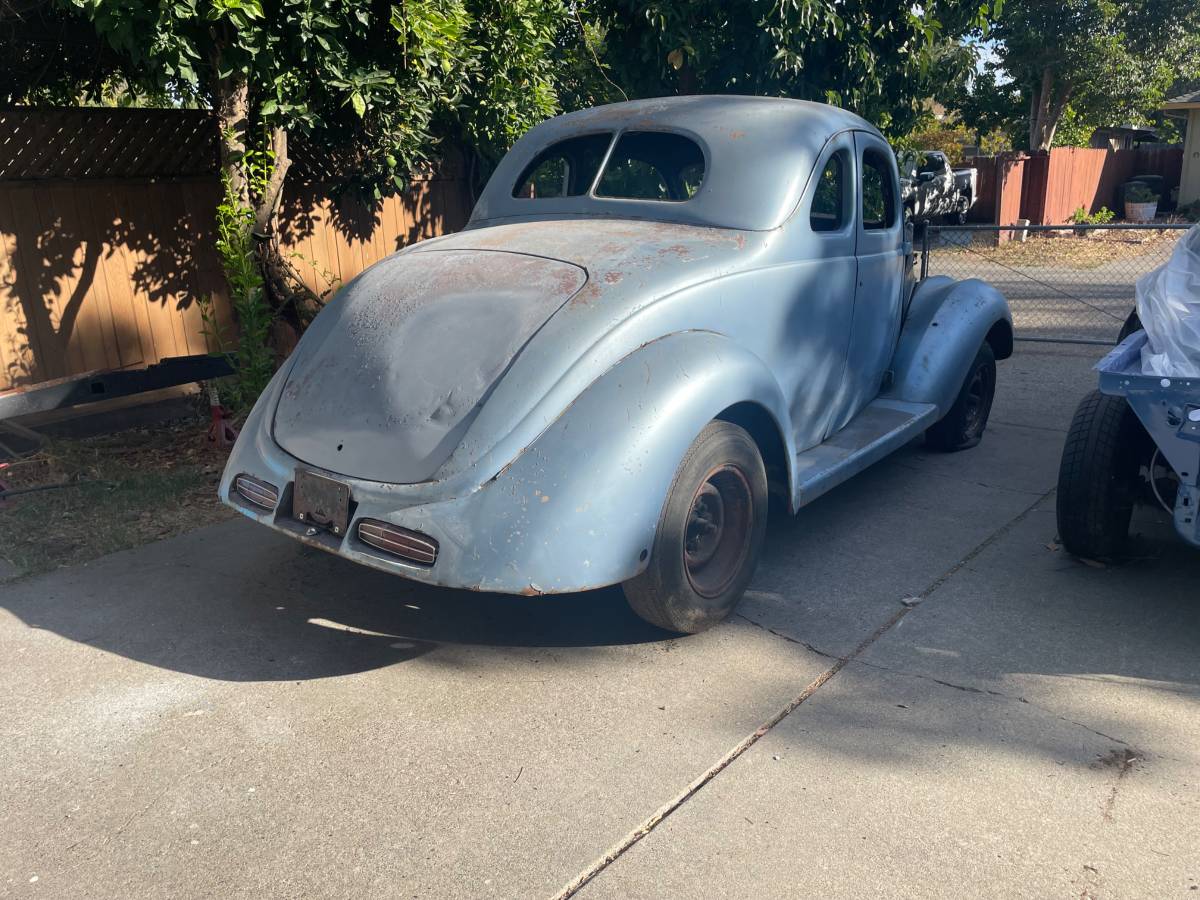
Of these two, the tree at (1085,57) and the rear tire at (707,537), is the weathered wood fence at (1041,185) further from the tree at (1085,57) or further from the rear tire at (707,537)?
the rear tire at (707,537)

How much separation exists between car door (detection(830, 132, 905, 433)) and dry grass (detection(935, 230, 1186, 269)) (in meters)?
10.6

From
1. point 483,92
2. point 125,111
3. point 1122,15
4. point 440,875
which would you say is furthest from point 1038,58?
point 440,875

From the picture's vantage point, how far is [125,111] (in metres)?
6.64

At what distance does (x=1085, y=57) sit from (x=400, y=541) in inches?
841

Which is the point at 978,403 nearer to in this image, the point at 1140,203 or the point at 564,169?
the point at 564,169

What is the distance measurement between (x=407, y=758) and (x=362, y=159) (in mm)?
5424

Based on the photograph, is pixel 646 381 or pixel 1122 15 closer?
pixel 646 381

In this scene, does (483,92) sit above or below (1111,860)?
above

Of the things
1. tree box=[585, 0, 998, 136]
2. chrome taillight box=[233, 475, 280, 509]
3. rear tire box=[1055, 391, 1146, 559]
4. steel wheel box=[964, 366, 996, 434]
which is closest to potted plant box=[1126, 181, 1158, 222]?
tree box=[585, 0, 998, 136]

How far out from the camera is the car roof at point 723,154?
4.31m

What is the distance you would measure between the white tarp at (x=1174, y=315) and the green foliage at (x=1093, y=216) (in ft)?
62.1

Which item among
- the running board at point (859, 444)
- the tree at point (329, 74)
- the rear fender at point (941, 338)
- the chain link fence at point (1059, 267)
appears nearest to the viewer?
the running board at point (859, 444)

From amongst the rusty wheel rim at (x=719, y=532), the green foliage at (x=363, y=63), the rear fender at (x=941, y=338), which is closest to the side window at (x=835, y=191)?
the rear fender at (x=941, y=338)

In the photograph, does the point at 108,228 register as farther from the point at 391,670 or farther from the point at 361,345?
the point at 391,670
